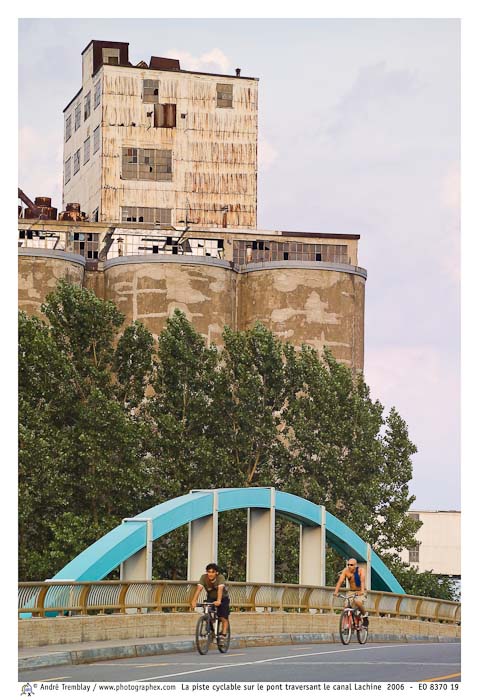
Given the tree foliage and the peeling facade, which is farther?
the peeling facade

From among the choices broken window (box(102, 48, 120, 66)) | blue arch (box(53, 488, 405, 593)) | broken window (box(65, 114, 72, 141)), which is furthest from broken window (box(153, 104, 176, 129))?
blue arch (box(53, 488, 405, 593))

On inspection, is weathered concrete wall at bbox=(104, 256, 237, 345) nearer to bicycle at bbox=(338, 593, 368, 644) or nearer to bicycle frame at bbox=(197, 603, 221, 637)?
bicycle at bbox=(338, 593, 368, 644)

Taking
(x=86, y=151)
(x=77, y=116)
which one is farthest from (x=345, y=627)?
(x=77, y=116)

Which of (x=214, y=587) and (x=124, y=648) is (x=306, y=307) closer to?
(x=214, y=587)

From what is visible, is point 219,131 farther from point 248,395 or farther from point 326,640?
point 326,640

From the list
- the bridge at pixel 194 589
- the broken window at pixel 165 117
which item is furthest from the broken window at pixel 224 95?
the bridge at pixel 194 589

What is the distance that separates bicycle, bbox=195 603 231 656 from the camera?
25.6m

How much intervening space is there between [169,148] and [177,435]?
41774 millimetres

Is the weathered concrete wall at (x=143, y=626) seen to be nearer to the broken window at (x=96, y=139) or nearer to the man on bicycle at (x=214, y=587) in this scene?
the man on bicycle at (x=214, y=587)

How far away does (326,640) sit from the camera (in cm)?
3469

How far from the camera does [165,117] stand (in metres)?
99.4

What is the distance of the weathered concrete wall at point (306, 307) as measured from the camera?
7706 centimetres

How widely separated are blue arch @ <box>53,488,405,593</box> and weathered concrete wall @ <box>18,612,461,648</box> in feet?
11.0

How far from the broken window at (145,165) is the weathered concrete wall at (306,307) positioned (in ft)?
70.7
